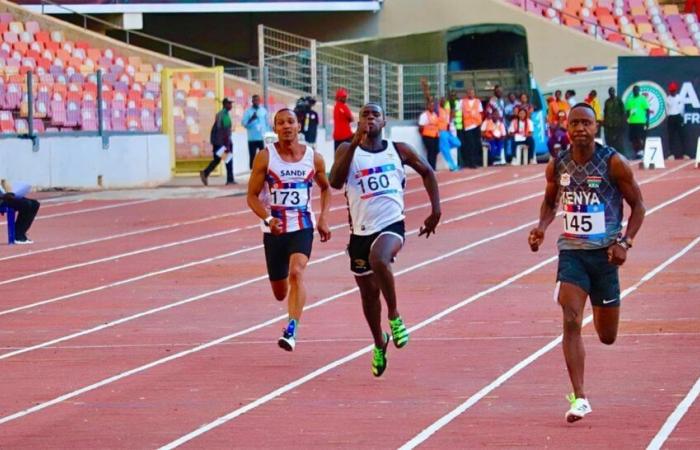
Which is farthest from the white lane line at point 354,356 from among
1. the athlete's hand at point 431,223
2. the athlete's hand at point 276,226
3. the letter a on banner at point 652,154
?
the letter a on banner at point 652,154

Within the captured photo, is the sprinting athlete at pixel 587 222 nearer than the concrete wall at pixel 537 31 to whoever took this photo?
Yes

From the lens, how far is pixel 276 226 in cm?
1310

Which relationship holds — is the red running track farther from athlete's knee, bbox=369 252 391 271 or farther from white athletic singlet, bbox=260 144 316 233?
white athletic singlet, bbox=260 144 316 233

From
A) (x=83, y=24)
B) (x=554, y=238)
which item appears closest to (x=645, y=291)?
(x=554, y=238)

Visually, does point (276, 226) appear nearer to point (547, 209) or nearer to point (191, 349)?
point (191, 349)

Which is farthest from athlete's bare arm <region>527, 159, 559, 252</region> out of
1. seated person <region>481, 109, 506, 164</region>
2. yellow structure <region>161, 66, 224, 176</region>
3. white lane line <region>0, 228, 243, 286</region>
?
seated person <region>481, 109, 506, 164</region>

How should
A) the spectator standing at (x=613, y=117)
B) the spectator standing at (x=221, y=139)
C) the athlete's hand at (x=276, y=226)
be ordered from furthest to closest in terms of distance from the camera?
1. the spectator standing at (x=613, y=117)
2. the spectator standing at (x=221, y=139)
3. the athlete's hand at (x=276, y=226)

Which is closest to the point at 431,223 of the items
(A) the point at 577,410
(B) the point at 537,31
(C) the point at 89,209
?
(A) the point at 577,410

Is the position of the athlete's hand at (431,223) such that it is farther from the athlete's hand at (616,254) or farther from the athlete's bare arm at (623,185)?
the athlete's hand at (616,254)

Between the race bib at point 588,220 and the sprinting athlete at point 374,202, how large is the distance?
206cm

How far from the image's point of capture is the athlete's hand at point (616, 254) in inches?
388

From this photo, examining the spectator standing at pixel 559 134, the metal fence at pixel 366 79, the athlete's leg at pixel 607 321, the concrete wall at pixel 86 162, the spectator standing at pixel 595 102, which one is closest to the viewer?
the athlete's leg at pixel 607 321

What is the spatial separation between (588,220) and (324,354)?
3524 millimetres

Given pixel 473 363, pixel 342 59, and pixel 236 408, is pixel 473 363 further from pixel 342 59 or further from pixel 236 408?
pixel 342 59
